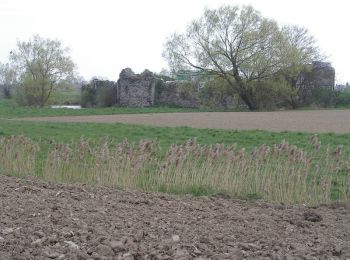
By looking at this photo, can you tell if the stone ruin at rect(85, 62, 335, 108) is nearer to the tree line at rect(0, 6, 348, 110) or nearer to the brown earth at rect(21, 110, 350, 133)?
the tree line at rect(0, 6, 348, 110)

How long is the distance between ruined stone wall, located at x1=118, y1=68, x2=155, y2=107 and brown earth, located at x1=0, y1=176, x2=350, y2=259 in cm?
4660

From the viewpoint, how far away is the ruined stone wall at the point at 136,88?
54.1 m

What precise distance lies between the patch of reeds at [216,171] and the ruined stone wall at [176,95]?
42292 mm

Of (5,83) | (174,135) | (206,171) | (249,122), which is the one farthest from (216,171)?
(5,83)

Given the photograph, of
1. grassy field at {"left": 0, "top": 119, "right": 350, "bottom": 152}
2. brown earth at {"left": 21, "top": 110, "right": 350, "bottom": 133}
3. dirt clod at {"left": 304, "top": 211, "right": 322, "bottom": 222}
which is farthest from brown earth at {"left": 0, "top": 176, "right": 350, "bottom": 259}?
brown earth at {"left": 21, "top": 110, "right": 350, "bottom": 133}

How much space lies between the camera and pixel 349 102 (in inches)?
2112

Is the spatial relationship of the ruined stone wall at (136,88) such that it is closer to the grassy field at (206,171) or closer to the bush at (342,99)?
the bush at (342,99)

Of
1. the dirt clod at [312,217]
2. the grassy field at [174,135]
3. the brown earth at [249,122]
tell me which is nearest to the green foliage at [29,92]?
the brown earth at [249,122]

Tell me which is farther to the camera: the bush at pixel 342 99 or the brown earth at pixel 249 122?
the bush at pixel 342 99

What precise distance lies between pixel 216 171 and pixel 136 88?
45642mm

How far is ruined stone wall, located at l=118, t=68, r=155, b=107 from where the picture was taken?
2130 inches

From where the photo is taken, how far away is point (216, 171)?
29.3 feet

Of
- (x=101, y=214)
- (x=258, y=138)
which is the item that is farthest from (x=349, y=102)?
(x=101, y=214)

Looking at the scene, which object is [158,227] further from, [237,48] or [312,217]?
[237,48]
